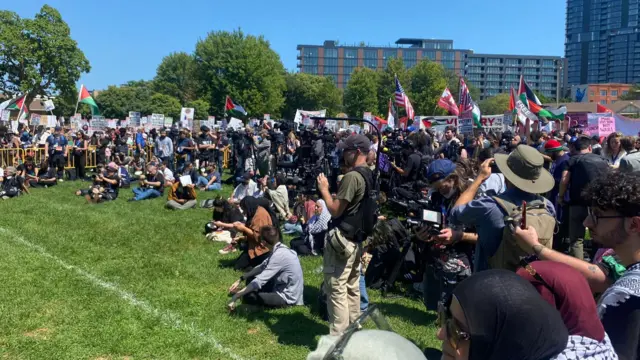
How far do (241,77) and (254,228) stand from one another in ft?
192

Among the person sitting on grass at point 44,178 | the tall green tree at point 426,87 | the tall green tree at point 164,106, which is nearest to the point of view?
the person sitting on grass at point 44,178

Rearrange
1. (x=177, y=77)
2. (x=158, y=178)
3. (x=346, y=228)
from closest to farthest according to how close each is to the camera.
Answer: (x=346, y=228), (x=158, y=178), (x=177, y=77)

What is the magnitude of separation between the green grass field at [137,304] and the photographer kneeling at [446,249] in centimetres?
53

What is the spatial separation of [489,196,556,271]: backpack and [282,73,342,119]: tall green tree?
7884 cm

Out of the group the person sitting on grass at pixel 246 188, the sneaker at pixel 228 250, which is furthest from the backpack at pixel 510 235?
the person sitting on grass at pixel 246 188

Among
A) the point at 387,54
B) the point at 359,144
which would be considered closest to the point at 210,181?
the point at 359,144

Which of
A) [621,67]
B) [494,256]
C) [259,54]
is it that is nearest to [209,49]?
[259,54]

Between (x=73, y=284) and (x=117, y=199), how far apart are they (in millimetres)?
7165

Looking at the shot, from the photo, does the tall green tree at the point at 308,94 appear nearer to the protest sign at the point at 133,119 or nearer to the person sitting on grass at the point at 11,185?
the protest sign at the point at 133,119

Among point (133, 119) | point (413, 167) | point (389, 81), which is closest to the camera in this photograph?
point (413, 167)

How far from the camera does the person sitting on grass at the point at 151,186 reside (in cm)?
1311

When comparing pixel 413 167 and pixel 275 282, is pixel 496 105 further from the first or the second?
pixel 275 282

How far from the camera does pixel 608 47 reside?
170750 mm

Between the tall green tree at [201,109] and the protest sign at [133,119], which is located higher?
the tall green tree at [201,109]
